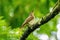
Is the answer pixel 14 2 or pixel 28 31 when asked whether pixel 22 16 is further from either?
pixel 28 31

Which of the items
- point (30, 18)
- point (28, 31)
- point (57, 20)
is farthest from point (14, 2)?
point (28, 31)

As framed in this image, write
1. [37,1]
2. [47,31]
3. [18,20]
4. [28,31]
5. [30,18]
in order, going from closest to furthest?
1. [28,31]
2. [30,18]
3. [47,31]
4. [18,20]
5. [37,1]

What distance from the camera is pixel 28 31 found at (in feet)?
8.08

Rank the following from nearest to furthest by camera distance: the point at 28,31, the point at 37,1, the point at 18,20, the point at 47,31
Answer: the point at 28,31 → the point at 47,31 → the point at 18,20 → the point at 37,1

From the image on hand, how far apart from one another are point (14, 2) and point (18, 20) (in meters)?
0.59

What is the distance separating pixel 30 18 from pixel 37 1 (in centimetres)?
364

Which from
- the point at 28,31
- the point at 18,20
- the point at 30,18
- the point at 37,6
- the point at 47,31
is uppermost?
the point at 37,6

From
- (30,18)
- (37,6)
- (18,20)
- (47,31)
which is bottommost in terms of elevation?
(30,18)

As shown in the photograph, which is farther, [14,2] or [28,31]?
[14,2]

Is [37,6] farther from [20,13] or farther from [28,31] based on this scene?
[28,31]

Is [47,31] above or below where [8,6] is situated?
below

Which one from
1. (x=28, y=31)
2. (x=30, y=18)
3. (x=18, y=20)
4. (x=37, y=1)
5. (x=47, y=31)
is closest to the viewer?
(x=28, y=31)

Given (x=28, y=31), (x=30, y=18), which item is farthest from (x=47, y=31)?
(x=28, y=31)

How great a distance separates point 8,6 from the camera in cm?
657
